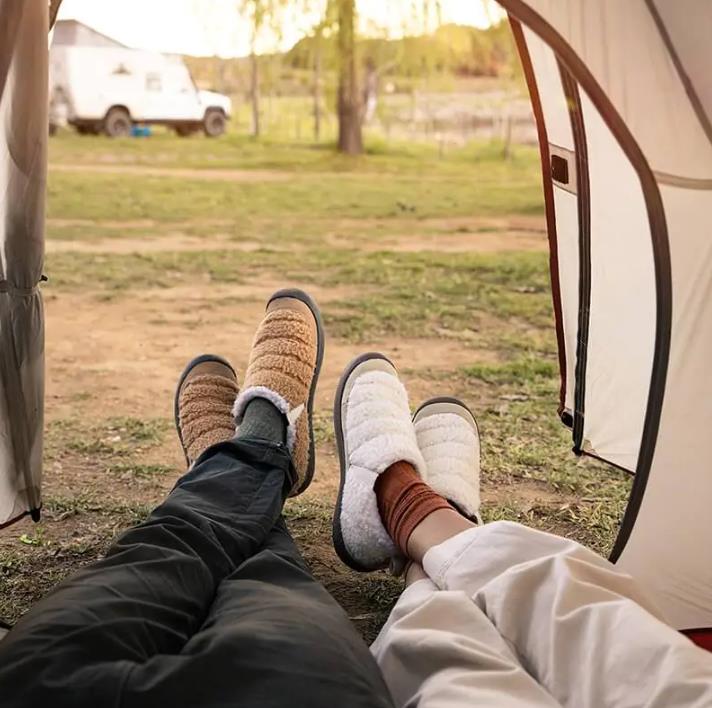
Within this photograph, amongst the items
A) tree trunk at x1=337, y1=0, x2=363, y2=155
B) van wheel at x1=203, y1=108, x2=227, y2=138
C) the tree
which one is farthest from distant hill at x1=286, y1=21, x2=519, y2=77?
van wheel at x1=203, y1=108, x2=227, y2=138

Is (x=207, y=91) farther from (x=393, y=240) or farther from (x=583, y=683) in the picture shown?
(x=583, y=683)

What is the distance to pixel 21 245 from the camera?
4.78ft

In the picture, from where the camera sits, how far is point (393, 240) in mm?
4770

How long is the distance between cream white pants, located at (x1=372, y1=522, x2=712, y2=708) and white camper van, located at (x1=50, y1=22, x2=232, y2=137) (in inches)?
Answer: 371

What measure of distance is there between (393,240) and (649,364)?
3163 millimetres

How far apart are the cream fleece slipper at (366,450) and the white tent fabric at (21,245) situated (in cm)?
50

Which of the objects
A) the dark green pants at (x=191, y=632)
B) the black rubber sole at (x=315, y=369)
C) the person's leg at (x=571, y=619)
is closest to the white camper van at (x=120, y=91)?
the black rubber sole at (x=315, y=369)

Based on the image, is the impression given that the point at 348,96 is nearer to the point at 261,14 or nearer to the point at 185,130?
the point at 261,14

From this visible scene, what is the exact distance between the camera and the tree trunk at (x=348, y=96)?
27.0ft

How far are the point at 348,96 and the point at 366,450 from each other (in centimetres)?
746

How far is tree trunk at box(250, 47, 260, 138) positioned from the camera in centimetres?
1005

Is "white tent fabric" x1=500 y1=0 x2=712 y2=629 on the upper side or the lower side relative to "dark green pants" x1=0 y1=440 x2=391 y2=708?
upper

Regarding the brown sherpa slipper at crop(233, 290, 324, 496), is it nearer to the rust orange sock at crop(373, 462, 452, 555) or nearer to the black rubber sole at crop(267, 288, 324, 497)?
the black rubber sole at crop(267, 288, 324, 497)

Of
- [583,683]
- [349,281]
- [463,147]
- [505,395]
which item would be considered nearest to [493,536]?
[583,683]
